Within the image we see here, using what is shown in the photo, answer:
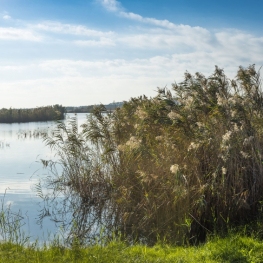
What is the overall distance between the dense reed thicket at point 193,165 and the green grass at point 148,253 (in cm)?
78

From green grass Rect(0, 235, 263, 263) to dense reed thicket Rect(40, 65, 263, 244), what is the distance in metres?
0.78

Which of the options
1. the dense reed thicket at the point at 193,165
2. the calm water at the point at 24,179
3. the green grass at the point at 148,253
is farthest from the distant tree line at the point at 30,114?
the green grass at the point at 148,253

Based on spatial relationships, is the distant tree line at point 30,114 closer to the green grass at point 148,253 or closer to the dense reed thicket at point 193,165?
the dense reed thicket at point 193,165

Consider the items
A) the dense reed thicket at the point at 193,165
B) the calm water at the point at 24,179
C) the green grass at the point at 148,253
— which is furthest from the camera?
the calm water at the point at 24,179

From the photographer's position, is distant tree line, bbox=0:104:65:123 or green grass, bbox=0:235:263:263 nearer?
green grass, bbox=0:235:263:263

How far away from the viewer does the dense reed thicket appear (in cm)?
737

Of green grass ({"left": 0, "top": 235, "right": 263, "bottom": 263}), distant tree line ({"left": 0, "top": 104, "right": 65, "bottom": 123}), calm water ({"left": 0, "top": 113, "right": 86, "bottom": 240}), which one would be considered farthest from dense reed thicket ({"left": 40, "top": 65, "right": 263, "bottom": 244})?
distant tree line ({"left": 0, "top": 104, "right": 65, "bottom": 123})

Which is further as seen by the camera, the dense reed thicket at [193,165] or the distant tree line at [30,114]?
the distant tree line at [30,114]

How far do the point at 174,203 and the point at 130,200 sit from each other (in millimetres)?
1421

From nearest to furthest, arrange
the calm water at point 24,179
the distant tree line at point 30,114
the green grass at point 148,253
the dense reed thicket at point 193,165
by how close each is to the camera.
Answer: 1. the green grass at point 148,253
2. the dense reed thicket at point 193,165
3. the calm water at point 24,179
4. the distant tree line at point 30,114

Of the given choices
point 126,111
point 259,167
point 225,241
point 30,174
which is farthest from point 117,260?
point 30,174

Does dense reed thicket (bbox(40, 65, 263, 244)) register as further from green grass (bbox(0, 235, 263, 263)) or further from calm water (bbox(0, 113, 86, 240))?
calm water (bbox(0, 113, 86, 240))

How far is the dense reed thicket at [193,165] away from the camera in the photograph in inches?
290

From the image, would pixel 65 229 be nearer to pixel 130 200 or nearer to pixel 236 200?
pixel 130 200
